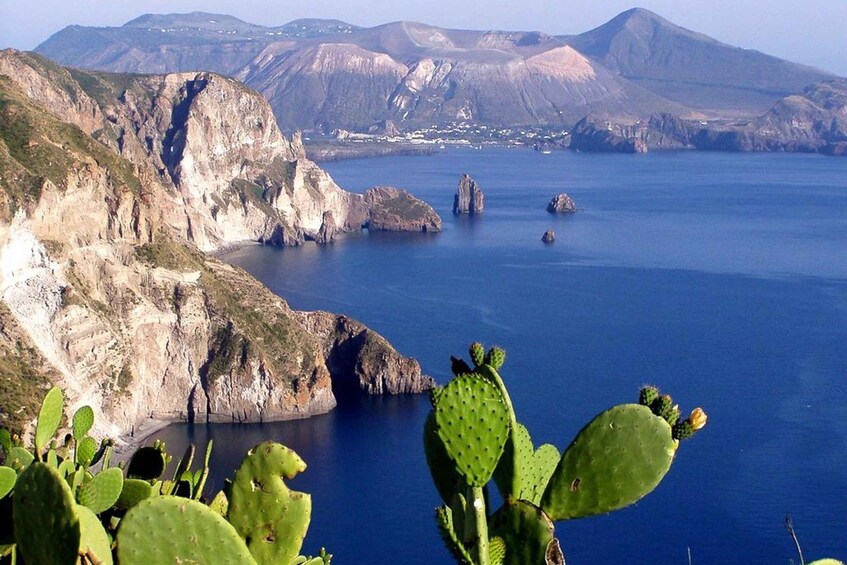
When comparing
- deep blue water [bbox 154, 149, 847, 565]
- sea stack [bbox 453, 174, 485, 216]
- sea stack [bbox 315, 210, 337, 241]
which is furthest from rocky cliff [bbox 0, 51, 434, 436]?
sea stack [bbox 453, 174, 485, 216]

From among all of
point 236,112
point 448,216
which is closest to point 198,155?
point 236,112

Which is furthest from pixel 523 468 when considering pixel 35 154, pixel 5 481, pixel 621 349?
pixel 621 349

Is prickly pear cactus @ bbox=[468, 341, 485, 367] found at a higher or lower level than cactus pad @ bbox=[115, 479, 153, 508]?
higher

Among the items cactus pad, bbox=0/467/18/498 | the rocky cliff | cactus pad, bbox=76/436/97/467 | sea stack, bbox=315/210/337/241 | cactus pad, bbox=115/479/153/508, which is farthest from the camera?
sea stack, bbox=315/210/337/241

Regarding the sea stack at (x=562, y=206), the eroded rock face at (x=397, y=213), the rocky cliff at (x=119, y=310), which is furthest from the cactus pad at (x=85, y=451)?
the sea stack at (x=562, y=206)

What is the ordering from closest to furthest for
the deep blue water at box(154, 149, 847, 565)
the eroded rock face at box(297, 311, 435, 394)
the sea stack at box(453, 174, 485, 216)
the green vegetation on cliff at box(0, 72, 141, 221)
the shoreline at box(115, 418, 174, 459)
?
the deep blue water at box(154, 149, 847, 565) < the shoreline at box(115, 418, 174, 459) < the green vegetation on cliff at box(0, 72, 141, 221) < the eroded rock face at box(297, 311, 435, 394) < the sea stack at box(453, 174, 485, 216)

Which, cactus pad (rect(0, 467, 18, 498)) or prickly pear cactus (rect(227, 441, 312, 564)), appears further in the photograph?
cactus pad (rect(0, 467, 18, 498))

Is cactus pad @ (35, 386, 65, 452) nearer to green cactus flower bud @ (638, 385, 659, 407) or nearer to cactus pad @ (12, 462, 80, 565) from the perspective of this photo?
A: cactus pad @ (12, 462, 80, 565)
